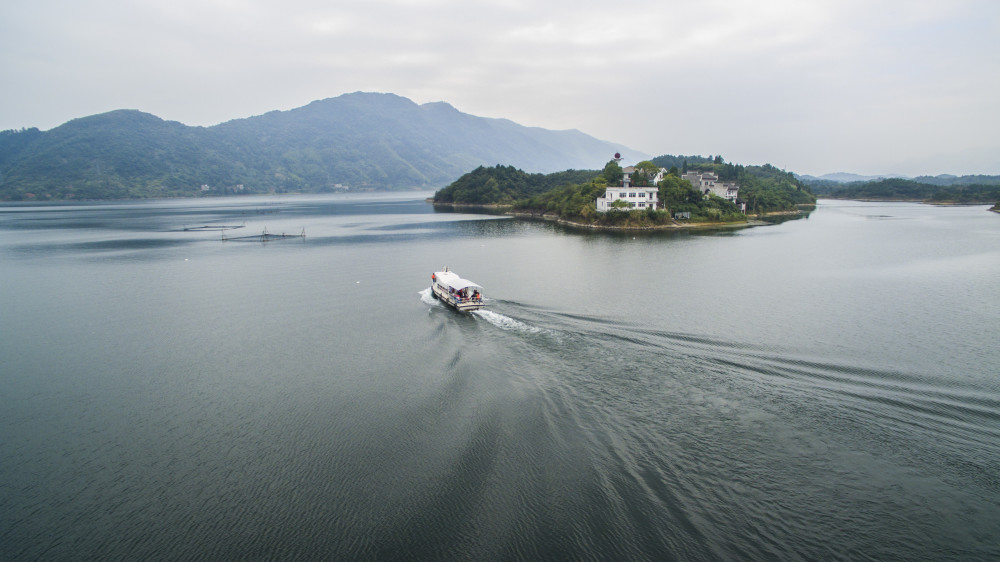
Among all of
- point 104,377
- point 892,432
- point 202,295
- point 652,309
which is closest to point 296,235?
point 202,295

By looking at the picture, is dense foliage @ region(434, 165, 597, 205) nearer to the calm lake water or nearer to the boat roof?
the boat roof

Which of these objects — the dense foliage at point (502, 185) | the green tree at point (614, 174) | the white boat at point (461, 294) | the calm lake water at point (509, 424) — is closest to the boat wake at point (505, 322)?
the calm lake water at point (509, 424)

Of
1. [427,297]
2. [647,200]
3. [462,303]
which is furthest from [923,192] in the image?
[462,303]

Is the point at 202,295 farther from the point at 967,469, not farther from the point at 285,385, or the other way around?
the point at 967,469

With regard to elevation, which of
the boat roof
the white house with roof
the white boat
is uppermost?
the white house with roof

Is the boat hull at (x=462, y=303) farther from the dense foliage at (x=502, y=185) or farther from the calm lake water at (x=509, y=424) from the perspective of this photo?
the dense foliage at (x=502, y=185)

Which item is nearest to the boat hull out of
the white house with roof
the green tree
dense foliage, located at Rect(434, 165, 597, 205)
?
the white house with roof
